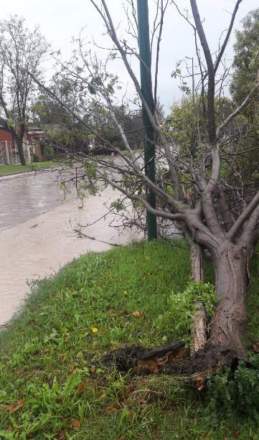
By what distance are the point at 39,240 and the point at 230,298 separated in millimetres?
4711

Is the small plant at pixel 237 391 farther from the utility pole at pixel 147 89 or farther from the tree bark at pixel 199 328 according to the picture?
the utility pole at pixel 147 89

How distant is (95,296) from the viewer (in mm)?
4051

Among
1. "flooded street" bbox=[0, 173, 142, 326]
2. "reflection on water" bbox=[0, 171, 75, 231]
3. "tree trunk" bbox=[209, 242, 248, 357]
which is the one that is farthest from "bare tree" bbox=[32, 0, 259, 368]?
"reflection on water" bbox=[0, 171, 75, 231]

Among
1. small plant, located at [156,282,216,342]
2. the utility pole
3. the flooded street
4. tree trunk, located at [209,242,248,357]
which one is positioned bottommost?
the flooded street

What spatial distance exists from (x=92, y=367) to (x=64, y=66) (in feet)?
12.0

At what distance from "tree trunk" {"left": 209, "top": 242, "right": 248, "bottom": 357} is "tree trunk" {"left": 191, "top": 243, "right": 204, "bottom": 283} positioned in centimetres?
26

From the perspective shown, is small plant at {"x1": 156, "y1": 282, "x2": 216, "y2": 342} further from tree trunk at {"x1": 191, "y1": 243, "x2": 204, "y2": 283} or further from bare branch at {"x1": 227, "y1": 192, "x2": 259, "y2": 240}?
bare branch at {"x1": 227, "y1": 192, "x2": 259, "y2": 240}

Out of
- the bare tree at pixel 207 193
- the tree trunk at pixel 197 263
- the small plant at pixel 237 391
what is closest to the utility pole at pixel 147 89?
the bare tree at pixel 207 193

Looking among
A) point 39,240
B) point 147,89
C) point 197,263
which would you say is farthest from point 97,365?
point 39,240

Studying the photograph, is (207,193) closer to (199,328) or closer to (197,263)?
(197,263)

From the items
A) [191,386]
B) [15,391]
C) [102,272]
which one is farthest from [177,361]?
[102,272]

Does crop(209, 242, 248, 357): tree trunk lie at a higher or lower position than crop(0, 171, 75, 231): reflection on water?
higher

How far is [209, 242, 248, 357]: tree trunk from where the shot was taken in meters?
2.56

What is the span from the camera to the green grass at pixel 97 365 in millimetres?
2305
